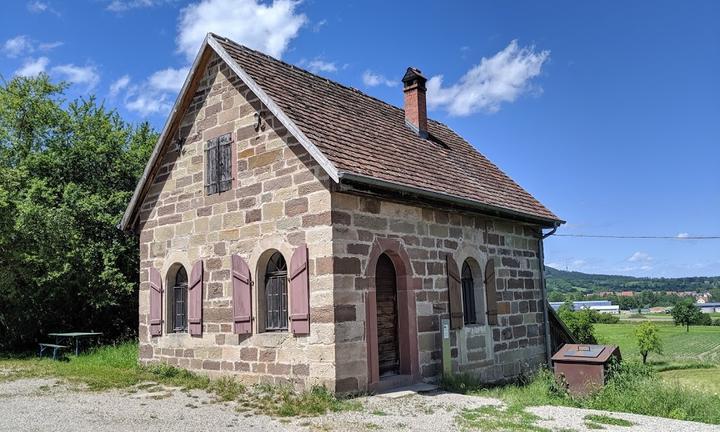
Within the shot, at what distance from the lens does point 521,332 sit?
13.2 m

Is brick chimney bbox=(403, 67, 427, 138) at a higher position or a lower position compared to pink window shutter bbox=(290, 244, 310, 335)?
higher

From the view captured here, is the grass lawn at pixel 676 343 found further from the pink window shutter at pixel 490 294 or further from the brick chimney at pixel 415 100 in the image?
the brick chimney at pixel 415 100

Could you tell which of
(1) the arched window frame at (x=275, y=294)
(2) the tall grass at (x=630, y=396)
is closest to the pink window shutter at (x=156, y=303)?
(1) the arched window frame at (x=275, y=294)

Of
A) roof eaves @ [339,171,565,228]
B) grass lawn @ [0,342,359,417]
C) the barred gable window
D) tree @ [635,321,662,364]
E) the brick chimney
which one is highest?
the brick chimney

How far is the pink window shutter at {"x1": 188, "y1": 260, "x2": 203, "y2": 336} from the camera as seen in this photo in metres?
11.0

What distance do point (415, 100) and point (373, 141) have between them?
3445 millimetres

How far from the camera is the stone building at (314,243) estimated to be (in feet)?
29.9

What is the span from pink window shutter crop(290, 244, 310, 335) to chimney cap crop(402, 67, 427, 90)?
6.44 m

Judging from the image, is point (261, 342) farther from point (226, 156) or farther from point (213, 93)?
point (213, 93)

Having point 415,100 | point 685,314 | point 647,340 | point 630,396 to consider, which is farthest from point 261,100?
point 685,314

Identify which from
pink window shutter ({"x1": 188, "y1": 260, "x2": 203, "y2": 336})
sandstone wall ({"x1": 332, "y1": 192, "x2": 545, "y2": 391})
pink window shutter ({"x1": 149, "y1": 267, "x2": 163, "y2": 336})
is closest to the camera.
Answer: sandstone wall ({"x1": 332, "y1": 192, "x2": 545, "y2": 391})

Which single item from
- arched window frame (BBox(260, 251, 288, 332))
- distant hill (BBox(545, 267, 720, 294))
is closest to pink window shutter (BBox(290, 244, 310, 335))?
arched window frame (BBox(260, 251, 288, 332))

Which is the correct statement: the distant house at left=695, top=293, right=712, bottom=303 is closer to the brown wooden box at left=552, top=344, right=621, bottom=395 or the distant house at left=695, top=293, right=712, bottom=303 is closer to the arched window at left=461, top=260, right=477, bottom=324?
the arched window at left=461, top=260, right=477, bottom=324

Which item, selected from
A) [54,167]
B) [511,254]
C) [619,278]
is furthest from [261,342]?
[619,278]
